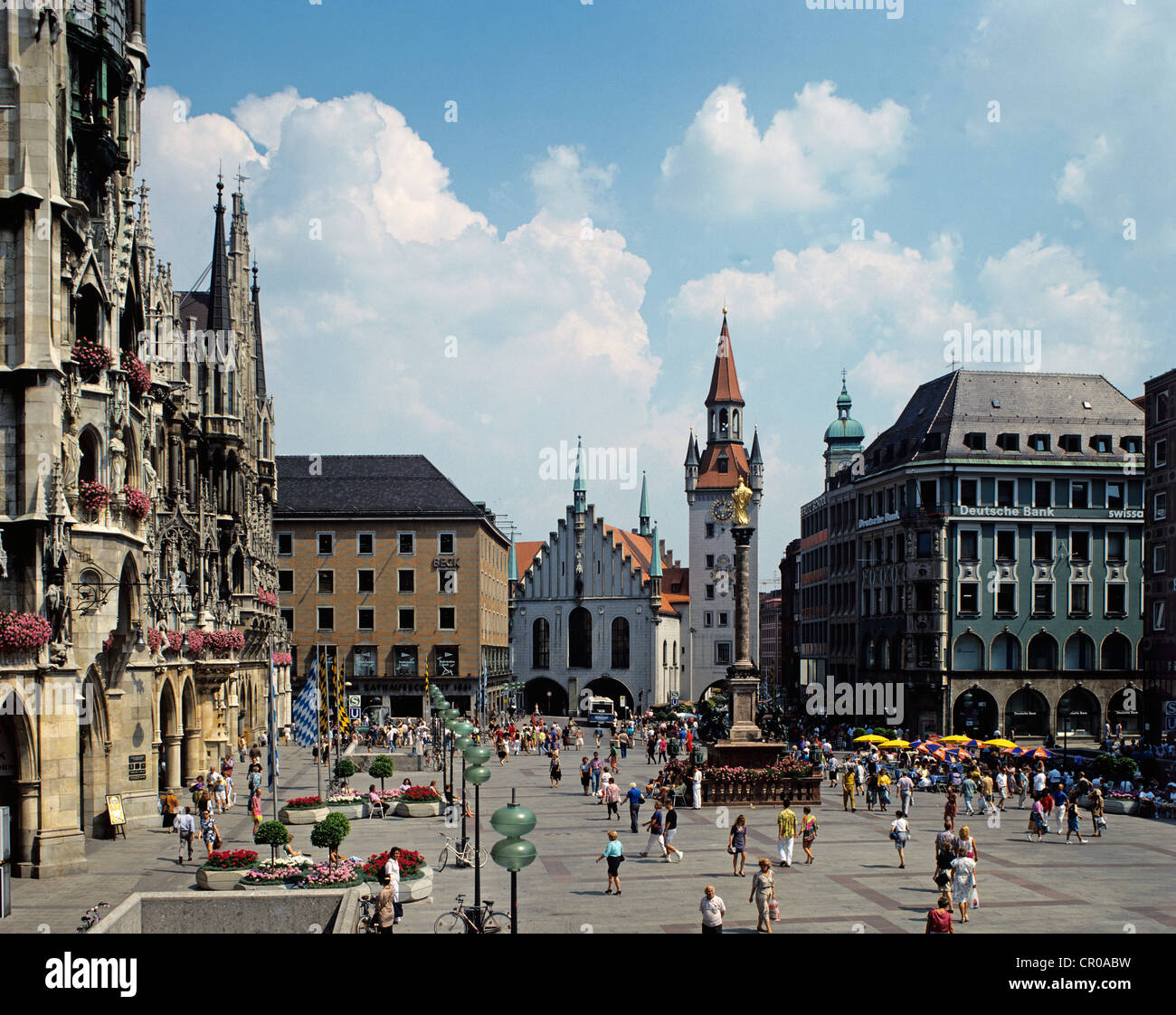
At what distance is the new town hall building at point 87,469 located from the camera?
28.5 metres

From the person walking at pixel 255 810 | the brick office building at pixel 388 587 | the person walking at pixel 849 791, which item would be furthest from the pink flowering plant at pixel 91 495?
the brick office building at pixel 388 587

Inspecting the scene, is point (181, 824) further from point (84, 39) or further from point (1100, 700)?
point (1100, 700)

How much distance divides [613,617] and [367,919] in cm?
9839

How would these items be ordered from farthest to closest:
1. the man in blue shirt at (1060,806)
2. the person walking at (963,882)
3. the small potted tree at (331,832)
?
the man in blue shirt at (1060,806) → the small potted tree at (331,832) → the person walking at (963,882)

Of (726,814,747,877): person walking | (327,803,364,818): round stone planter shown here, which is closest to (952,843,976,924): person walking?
(726,814,747,877): person walking

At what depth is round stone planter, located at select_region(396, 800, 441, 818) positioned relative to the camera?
1587 inches

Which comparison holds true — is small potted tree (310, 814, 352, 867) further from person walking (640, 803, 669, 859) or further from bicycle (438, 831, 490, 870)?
person walking (640, 803, 669, 859)

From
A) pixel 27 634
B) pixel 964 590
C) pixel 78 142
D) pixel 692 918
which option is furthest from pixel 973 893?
pixel 964 590

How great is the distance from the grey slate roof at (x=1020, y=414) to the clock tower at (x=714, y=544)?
43.8m

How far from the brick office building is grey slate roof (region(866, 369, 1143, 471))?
32495mm

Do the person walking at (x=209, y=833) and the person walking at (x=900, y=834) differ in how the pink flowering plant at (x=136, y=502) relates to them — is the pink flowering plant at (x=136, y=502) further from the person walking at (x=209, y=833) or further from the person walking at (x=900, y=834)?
the person walking at (x=900, y=834)

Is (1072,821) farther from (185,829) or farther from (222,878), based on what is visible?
(185,829)

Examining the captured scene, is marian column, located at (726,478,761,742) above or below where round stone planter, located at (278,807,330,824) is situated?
above

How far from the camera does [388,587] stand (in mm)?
93500
